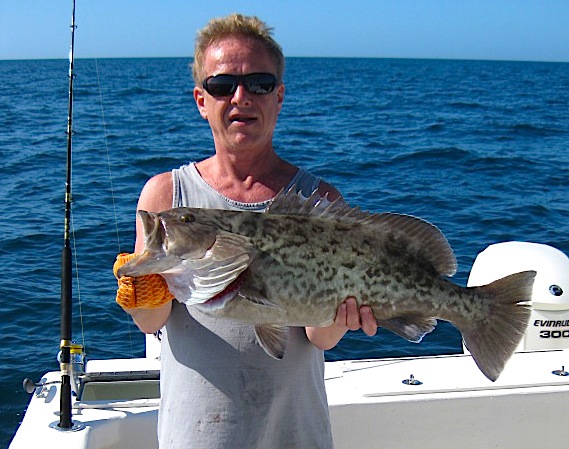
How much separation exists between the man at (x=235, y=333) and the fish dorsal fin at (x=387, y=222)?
0.12 meters

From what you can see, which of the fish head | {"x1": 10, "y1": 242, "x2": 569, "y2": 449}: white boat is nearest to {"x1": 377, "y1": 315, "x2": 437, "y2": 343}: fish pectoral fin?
the fish head

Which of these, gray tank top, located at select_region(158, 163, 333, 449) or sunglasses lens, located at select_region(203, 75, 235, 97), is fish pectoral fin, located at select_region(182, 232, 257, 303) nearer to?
gray tank top, located at select_region(158, 163, 333, 449)

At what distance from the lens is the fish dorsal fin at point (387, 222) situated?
259 cm

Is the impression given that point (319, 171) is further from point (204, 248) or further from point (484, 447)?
point (204, 248)

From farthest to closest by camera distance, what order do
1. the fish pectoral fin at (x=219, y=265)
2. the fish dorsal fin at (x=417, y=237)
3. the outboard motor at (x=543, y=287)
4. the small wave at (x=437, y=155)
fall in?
the small wave at (x=437, y=155) → the outboard motor at (x=543, y=287) → the fish dorsal fin at (x=417, y=237) → the fish pectoral fin at (x=219, y=265)

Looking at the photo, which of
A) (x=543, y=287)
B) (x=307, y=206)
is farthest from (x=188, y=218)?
(x=543, y=287)

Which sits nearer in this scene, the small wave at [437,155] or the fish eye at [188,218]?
the fish eye at [188,218]

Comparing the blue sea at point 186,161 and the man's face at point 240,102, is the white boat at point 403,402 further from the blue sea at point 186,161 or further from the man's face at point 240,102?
the blue sea at point 186,161

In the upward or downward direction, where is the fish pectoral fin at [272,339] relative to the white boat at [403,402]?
upward

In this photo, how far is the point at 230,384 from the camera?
→ 8.56 ft

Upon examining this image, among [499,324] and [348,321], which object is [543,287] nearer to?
[499,324]

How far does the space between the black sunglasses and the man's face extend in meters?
0.01

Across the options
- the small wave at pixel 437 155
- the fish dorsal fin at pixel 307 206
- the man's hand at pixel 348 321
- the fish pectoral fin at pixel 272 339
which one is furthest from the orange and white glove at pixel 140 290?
the small wave at pixel 437 155

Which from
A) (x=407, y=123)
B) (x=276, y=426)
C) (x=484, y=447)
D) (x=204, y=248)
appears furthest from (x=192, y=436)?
(x=407, y=123)
